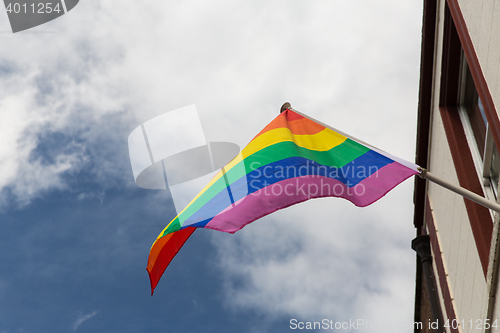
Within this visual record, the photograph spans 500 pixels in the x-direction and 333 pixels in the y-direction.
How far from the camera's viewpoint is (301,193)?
5.55 metres

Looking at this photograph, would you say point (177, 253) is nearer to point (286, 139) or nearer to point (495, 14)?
point (286, 139)

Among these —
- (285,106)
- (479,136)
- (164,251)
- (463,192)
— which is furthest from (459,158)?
(164,251)

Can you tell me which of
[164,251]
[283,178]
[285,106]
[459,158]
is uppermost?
[285,106]

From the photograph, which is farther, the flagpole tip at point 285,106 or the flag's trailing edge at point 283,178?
the flagpole tip at point 285,106

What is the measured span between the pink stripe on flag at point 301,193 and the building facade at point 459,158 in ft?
4.36

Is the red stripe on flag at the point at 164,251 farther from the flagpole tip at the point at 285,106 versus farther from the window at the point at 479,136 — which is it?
the window at the point at 479,136

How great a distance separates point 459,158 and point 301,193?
3153 mm

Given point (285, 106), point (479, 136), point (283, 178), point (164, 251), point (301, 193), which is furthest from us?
point (479, 136)

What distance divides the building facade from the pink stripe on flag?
4.36 feet

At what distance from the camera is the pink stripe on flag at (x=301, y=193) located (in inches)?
212

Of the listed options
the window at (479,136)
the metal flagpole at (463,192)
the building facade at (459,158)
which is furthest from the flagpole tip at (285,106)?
the window at (479,136)

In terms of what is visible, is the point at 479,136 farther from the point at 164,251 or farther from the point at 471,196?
the point at 164,251

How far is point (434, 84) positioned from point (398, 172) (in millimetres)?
4359

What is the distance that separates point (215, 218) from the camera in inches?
220
